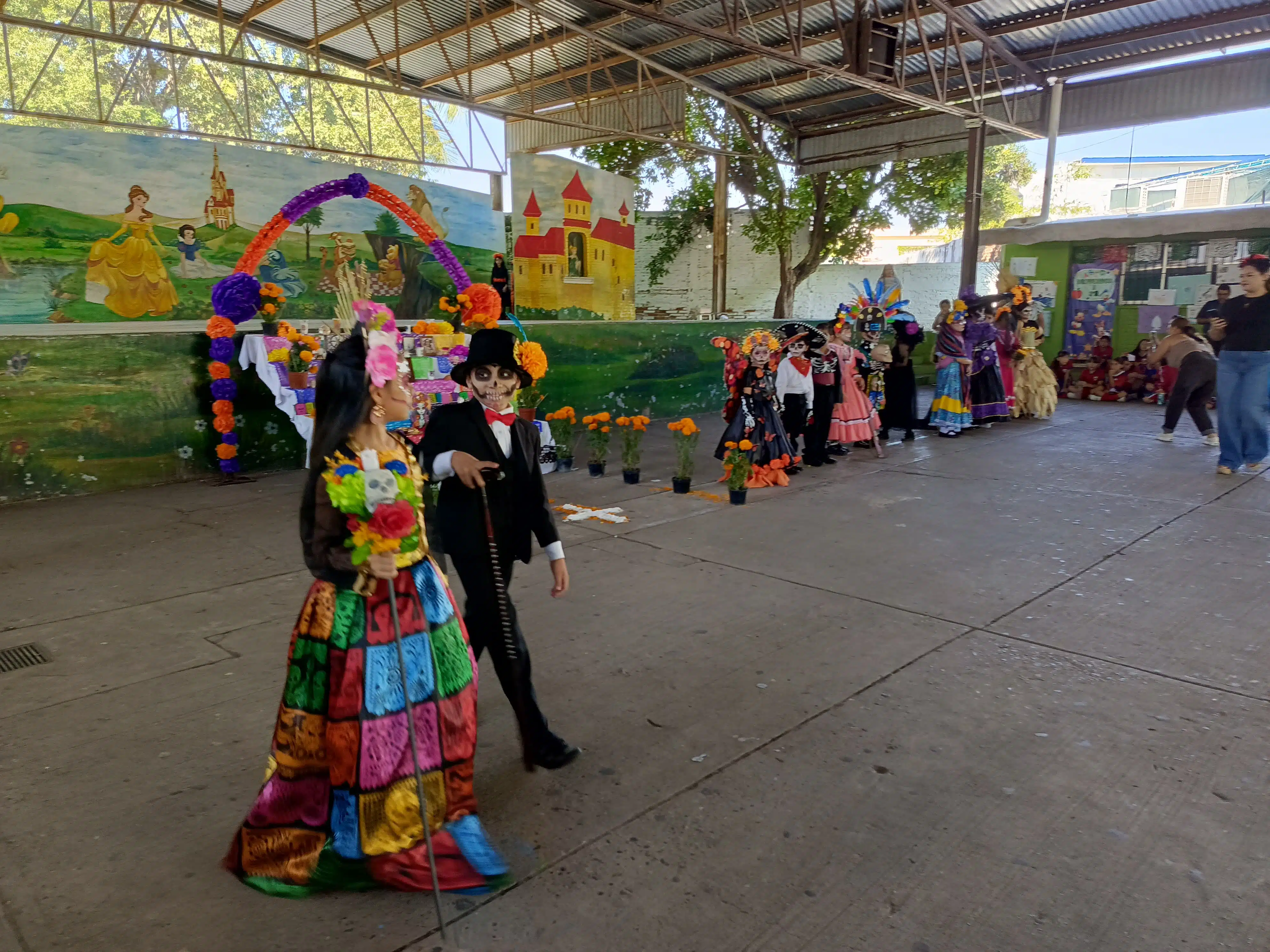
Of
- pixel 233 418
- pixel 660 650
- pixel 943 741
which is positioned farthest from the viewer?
pixel 233 418

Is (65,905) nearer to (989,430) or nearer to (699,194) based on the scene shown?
(989,430)

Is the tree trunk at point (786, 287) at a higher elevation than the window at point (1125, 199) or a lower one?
lower

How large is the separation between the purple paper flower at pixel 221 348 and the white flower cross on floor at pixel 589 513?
3.70 meters

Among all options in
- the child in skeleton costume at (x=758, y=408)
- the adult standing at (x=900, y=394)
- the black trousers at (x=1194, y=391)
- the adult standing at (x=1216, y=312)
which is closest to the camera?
the adult standing at (x=1216, y=312)

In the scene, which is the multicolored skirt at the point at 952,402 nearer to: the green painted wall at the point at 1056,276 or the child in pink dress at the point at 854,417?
the child in pink dress at the point at 854,417

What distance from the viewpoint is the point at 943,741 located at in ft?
10.7

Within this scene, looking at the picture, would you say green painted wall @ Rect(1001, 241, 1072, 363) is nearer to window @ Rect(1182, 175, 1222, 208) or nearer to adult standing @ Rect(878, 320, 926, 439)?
adult standing @ Rect(878, 320, 926, 439)

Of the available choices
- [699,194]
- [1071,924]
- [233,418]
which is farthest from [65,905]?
[699,194]

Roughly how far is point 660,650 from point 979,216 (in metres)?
13.2

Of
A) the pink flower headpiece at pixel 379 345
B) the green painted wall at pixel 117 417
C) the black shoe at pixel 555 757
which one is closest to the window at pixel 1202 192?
the green painted wall at pixel 117 417

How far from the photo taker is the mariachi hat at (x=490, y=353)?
9.63ft

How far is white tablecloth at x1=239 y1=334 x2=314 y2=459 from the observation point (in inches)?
319

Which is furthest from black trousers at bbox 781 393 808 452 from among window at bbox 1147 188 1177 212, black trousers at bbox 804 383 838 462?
window at bbox 1147 188 1177 212

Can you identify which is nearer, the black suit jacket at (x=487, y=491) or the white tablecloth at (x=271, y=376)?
the black suit jacket at (x=487, y=491)
